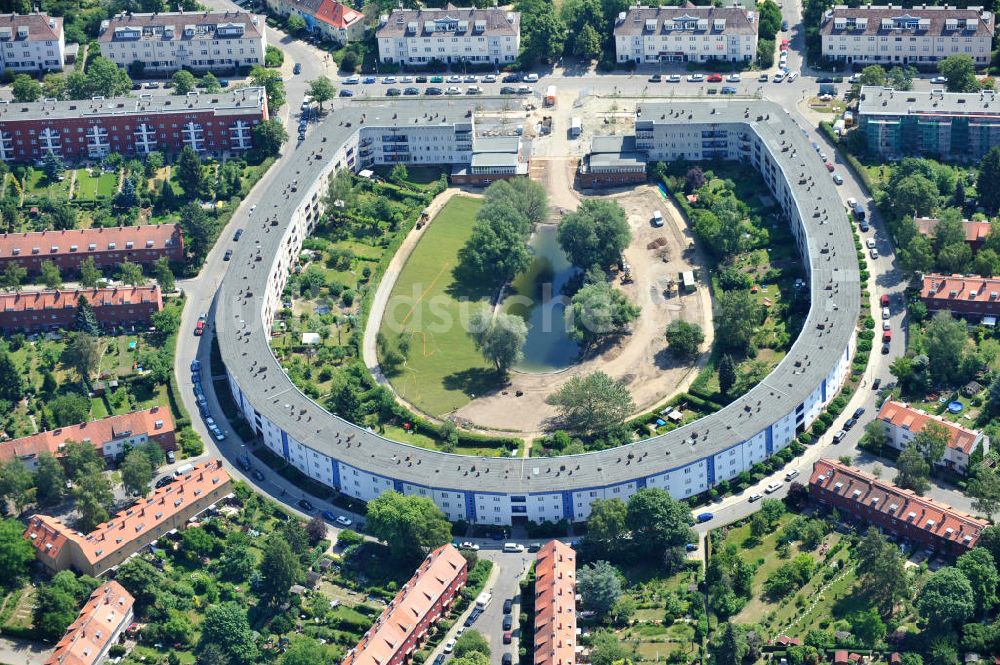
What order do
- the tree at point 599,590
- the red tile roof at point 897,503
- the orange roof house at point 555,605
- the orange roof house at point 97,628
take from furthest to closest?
1. the red tile roof at point 897,503
2. the tree at point 599,590
3. the orange roof house at point 97,628
4. the orange roof house at point 555,605

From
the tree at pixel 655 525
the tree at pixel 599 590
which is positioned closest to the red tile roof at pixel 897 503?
the tree at pixel 655 525

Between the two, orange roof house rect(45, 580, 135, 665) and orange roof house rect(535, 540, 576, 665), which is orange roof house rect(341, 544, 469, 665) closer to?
orange roof house rect(535, 540, 576, 665)

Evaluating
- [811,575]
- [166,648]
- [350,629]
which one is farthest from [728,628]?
[166,648]

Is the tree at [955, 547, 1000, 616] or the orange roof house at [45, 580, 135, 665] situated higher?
the tree at [955, 547, 1000, 616]

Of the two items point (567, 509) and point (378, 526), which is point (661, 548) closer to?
point (567, 509)

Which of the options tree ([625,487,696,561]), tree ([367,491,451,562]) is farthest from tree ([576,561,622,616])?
tree ([367,491,451,562])

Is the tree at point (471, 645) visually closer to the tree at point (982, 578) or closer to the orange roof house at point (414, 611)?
the orange roof house at point (414, 611)
